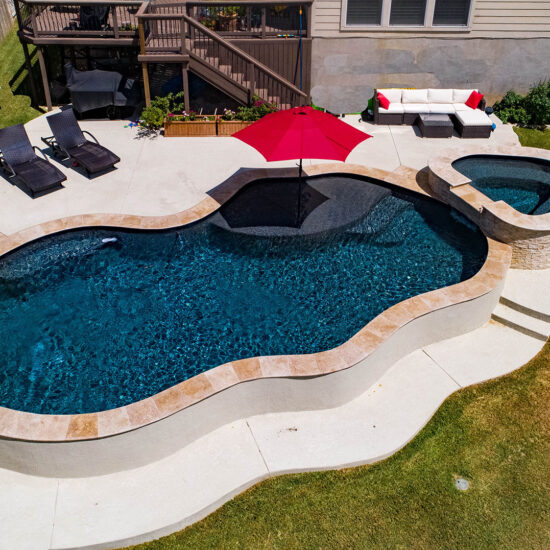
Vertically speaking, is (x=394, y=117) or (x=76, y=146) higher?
(x=394, y=117)

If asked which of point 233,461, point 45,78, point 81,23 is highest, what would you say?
point 81,23

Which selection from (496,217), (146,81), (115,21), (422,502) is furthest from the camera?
(146,81)

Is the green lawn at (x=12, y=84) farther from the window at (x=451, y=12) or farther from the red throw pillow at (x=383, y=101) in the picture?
the window at (x=451, y=12)

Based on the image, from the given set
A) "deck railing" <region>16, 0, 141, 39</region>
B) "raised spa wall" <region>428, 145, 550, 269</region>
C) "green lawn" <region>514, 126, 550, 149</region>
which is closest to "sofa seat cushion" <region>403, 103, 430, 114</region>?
"green lawn" <region>514, 126, 550, 149</region>

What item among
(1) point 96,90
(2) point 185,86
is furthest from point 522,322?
(1) point 96,90

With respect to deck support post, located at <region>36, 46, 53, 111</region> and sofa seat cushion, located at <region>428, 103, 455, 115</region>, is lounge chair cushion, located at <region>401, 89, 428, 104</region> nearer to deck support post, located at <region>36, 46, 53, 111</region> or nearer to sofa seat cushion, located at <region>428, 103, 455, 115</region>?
sofa seat cushion, located at <region>428, 103, 455, 115</region>

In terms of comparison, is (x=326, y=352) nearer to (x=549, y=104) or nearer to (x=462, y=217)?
(x=462, y=217)

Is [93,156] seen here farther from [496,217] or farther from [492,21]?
[492,21]

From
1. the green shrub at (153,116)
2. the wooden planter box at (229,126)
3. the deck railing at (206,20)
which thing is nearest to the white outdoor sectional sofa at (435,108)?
the deck railing at (206,20)
